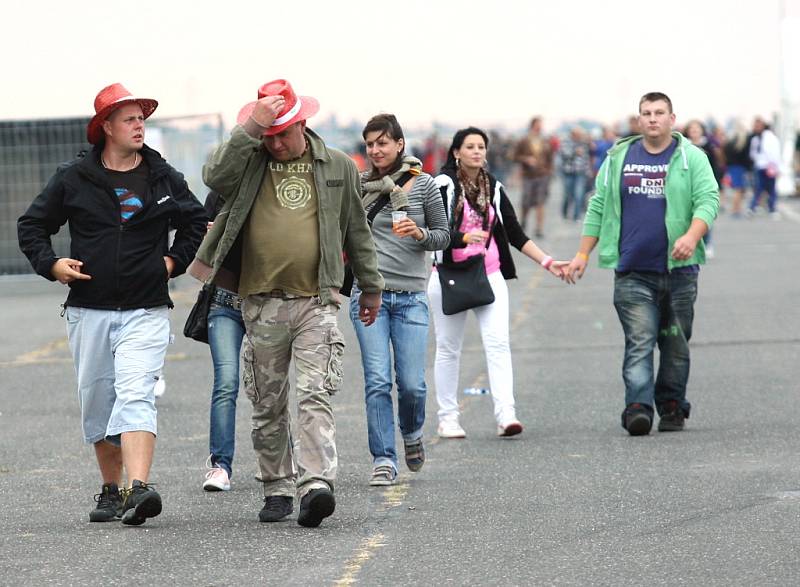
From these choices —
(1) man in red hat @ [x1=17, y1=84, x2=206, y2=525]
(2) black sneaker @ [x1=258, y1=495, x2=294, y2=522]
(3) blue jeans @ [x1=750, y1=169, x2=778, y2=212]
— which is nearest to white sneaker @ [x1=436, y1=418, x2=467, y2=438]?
(2) black sneaker @ [x1=258, y1=495, x2=294, y2=522]

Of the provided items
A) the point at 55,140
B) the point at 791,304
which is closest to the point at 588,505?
the point at 791,304

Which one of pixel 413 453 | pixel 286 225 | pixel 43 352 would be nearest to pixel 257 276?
pixel 286 225

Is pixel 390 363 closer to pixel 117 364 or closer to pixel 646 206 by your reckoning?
pixel 117 364

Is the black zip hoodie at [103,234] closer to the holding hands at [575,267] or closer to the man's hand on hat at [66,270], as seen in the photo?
the man's hand on hat at [66,270]

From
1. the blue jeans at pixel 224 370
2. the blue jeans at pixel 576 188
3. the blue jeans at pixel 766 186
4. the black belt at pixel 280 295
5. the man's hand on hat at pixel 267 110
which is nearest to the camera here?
the man's hand on hat at pixel 267 110

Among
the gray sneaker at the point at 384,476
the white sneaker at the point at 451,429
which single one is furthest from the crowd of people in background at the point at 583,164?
the gray sneaker at the point at 384,476

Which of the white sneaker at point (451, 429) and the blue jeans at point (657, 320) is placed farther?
the blue jeans at point (657, 320)

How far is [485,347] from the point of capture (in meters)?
9.88

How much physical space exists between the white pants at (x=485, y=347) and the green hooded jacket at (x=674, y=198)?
70 cm

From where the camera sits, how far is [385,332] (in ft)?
27.9

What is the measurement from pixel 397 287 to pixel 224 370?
38.9 inches

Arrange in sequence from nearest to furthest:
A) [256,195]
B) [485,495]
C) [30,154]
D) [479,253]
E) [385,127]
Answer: [256,195]
[485,495]
[385,127]
[479,253]
[30,154]

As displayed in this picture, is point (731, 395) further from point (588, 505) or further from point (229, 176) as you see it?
point (229, 176)

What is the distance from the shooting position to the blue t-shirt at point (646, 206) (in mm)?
9875
